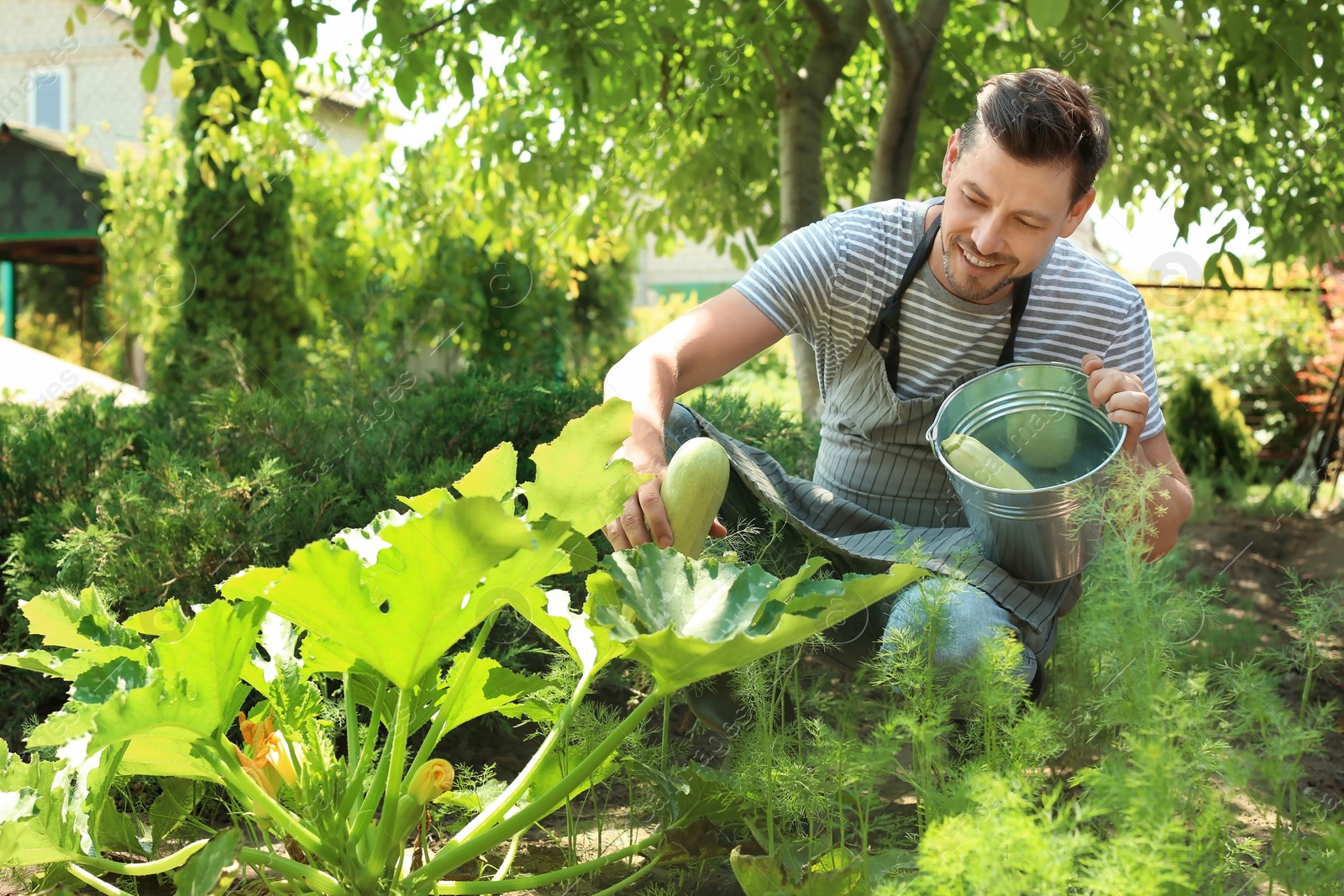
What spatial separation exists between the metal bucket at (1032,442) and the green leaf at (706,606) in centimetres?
46

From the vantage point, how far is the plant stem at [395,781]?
50.4 inches

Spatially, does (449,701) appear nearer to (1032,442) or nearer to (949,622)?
(949,622)

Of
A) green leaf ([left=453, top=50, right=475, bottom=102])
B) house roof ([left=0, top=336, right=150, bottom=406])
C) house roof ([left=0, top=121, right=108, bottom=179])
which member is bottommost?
house roof ([left=0, top=121, right=108, bottom=179])

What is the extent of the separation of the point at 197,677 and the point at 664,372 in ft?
2.73

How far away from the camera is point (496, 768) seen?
2166 mm

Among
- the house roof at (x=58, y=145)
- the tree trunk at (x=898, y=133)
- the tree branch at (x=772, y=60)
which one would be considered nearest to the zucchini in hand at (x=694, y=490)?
the tree trunk at (x=898, y=133)

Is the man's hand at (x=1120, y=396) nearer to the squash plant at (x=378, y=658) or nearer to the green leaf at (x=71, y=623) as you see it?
the squash plant at (x=378, y=658)

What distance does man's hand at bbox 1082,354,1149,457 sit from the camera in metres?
1.62

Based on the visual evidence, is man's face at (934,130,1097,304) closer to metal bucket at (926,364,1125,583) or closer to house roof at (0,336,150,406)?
metal bucket at (926,364,1125,583)

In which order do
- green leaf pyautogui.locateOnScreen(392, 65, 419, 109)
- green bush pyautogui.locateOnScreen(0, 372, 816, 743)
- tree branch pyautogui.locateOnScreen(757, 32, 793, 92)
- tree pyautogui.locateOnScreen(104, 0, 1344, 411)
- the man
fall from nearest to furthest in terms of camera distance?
the man
green bush pyautogui.locateOnScreen(0, 372, 816, 743)
green leaf pyautogui.locateOnScreen(392, 65, 419, 109)
tree pyautogui.locateOnScreen(104, 0, 1344, 411)
tree branch pyautogui.locateOnScreen(757, 32, 793, 92)

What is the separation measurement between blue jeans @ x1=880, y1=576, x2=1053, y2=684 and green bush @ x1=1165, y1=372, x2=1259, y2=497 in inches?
196

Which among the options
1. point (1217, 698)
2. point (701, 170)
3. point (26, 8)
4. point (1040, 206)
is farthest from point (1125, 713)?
point (26, 8)

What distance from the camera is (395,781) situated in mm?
1298

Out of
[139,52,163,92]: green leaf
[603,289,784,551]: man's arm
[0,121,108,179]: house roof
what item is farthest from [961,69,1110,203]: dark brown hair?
[0,121,108,179]: house roof
